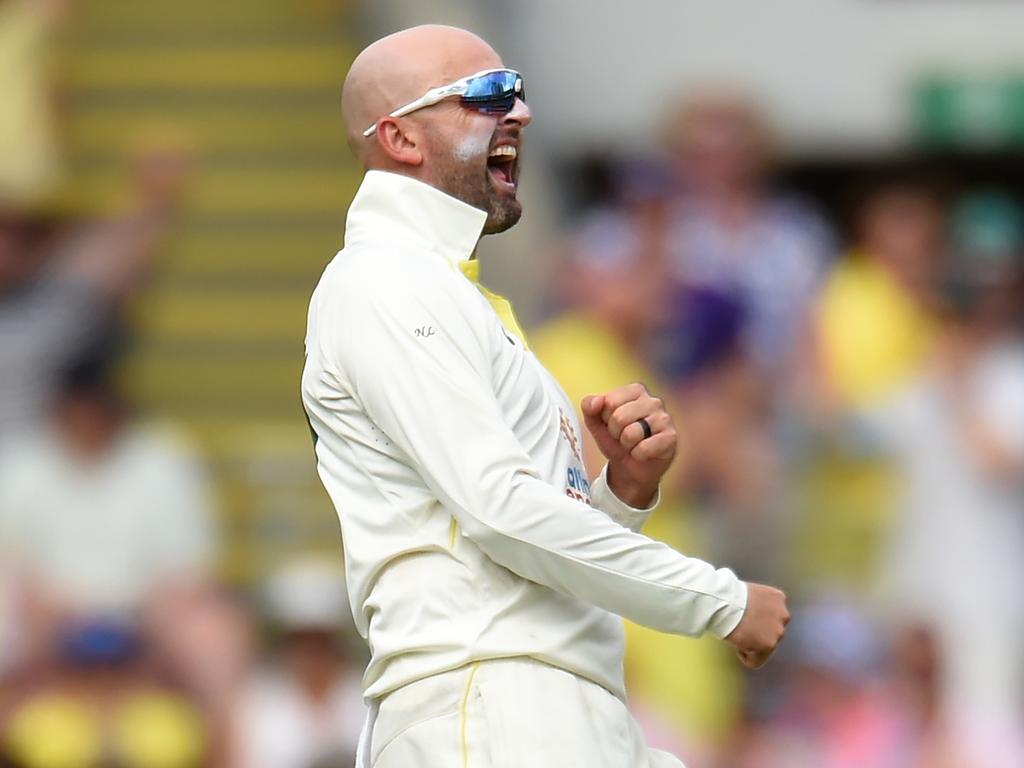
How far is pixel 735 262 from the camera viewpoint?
26.9ft

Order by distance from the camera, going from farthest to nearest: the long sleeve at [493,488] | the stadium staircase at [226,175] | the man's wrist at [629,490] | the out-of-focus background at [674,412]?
the stadium staircase at [226,175], the out-of-focus background at [674,412], the man's wrist at [629,490], the long sleeve at [493,488]

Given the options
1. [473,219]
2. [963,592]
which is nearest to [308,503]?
[963,592]

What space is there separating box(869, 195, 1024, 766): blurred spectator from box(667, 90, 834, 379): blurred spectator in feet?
1.79

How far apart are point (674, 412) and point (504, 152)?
3621 millimetres

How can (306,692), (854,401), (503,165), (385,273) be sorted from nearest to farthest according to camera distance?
(385,273)
(503,165)
(306,692)
(854,401)

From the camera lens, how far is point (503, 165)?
401 centimetres

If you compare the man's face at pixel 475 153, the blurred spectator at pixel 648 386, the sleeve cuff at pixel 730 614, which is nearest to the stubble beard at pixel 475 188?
the man's face at pixel 475 153

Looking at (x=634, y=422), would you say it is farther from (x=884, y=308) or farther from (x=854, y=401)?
(x=884, y=308)

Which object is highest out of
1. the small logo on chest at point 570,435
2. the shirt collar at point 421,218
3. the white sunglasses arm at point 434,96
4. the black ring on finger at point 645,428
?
the white sunglasses arm at point 434,96

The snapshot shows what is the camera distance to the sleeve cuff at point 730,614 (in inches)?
145

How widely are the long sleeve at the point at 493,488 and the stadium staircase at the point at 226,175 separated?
567cm

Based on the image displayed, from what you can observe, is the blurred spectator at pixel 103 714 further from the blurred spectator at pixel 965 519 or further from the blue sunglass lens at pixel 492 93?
the blue sunglass lens at pixel 492 93

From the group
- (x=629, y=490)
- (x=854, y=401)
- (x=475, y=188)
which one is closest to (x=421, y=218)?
(x=475, y=188)

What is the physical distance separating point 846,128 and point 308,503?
10.4 ft
